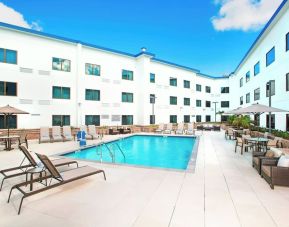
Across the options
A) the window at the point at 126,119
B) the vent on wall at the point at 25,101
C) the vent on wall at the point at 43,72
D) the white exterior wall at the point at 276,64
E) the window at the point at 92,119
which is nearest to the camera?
the white exterior wall at the point at 276,64

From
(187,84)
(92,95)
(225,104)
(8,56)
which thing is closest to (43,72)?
(8,56)

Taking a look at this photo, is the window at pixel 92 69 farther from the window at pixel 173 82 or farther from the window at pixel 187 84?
the window at pixel 187 84

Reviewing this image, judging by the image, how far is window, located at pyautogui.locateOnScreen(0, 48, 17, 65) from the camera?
46.8 ft

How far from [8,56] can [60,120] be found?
6.51m

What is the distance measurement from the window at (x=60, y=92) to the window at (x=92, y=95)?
1.89 metres

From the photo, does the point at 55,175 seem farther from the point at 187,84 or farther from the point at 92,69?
the point at 187,84

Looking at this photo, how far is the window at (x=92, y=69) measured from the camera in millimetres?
18906

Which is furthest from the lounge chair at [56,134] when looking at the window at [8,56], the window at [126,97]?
the window at [126,97]

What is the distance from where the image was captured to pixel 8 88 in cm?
1448

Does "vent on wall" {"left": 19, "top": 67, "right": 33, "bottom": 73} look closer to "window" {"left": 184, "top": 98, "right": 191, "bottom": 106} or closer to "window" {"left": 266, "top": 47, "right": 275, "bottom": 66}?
"window" {"left": 266, "top": 47, "right": 275, "bottom": 66}

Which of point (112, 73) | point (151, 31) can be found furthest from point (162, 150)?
point (151, 31)

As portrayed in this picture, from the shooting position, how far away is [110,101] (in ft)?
67.4

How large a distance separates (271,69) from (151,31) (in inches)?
708

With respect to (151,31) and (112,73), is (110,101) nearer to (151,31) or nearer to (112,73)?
(112,73)
